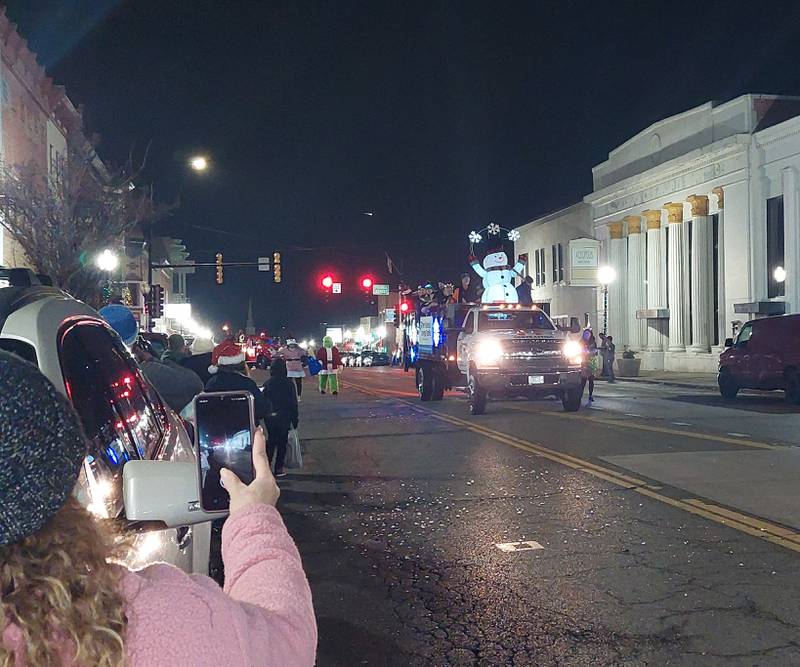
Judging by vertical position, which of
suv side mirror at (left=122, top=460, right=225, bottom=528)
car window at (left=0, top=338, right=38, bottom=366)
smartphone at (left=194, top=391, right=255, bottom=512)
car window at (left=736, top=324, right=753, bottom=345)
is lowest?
suv side mirror at (left=122, top=460, right=225, bottom=528)

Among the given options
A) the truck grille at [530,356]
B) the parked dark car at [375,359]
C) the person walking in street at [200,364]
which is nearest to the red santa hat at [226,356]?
the person walking in street at [200,364]

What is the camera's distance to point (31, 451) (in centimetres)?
142

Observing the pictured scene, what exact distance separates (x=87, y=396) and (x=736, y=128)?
36679 millimetres

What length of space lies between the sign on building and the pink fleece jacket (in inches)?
1616

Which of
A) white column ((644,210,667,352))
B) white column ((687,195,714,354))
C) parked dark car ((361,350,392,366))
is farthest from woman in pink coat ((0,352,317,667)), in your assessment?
parked dark car ((361,350,392,366))

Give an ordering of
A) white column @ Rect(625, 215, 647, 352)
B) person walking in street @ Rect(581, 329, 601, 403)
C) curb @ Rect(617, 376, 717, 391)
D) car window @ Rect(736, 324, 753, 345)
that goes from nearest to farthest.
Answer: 1. person walking in street @ Rect(581, 329, 601, 403)
2. car window @ Rect(736, 324, 753, 345)
3. curb @ Rect(617, 376, 717, 391)
4. white column @ Rect(625, 215, 647, 352)

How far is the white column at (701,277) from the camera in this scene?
37750 mm

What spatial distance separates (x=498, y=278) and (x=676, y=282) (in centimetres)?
1992

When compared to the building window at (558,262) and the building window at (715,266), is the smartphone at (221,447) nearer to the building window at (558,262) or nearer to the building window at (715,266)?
the building window at (715,266)

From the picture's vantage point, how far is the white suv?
248cm

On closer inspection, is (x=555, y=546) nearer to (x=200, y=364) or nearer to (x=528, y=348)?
(x=200, y=364)

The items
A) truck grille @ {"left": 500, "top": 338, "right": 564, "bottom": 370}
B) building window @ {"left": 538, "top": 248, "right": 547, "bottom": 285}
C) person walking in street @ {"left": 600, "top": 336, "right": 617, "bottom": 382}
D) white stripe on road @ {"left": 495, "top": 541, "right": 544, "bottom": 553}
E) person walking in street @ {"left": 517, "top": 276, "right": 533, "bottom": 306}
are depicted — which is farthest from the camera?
building window @ {"left": 538, "top": 248, "right": 547, "bottom": 285}

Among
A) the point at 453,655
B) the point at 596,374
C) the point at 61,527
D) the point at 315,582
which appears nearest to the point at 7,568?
the point at 61,527

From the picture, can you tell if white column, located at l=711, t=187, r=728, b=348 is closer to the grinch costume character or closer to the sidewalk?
the sidewalk
